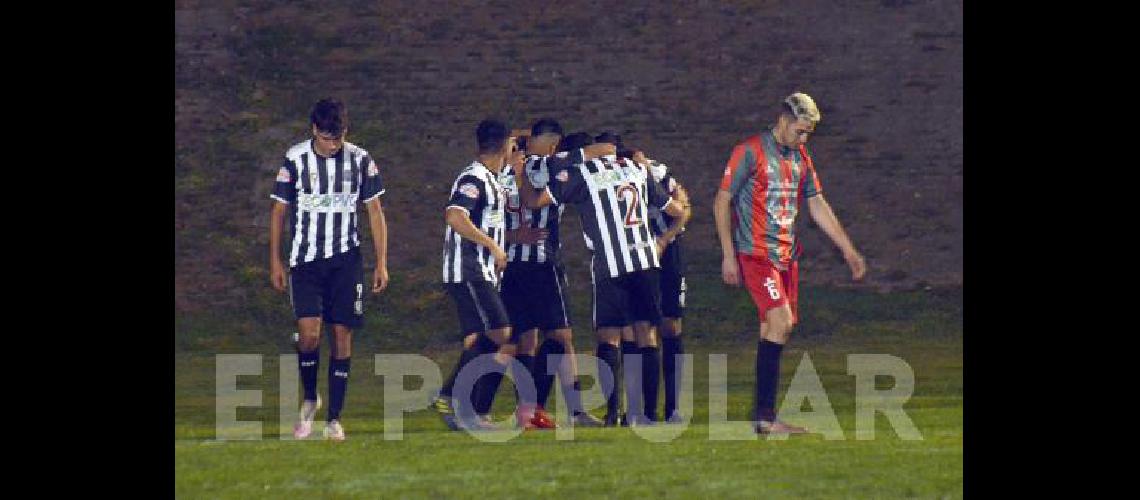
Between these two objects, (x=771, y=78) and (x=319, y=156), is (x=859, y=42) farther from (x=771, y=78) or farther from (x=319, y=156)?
(x=319, y=156)

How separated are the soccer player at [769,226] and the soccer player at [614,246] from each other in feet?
3.02

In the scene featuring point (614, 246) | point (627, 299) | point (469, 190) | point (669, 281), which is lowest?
point (627, 299)

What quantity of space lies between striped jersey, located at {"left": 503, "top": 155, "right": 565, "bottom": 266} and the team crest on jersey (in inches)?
15.0

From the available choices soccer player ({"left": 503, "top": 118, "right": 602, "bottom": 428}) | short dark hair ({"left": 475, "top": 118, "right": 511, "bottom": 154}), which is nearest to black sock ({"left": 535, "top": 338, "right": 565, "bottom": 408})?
soccer player ({"left": 503, "top": 118, "right": 602, "bottom": 428})

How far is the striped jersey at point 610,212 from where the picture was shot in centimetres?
1461

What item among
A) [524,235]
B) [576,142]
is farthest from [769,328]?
[524,235]

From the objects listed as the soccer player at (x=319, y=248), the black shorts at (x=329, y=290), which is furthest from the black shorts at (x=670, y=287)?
the black shorts at (x=329, y=290)

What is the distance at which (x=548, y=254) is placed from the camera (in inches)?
598

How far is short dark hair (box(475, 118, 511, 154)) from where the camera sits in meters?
14.6

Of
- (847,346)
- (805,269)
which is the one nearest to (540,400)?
(847,346)

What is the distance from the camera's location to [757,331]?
915 inches

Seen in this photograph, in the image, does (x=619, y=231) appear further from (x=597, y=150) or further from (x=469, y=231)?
(x=469, y=231)

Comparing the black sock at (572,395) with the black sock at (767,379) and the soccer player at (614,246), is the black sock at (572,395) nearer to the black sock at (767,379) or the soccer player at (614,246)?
the soccer player at (614,246)

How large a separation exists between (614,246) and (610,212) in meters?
0.23
